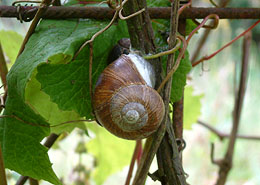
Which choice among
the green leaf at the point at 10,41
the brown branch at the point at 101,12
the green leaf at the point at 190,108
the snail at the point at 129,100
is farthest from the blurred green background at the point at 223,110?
the snail at the point at 129,100

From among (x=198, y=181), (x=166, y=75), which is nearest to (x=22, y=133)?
(x=166, y=75)

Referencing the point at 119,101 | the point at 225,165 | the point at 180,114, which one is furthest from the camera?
the point at 225,165

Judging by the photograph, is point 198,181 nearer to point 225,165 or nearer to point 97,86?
point 225,165

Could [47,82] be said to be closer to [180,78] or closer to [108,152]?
[180,78]

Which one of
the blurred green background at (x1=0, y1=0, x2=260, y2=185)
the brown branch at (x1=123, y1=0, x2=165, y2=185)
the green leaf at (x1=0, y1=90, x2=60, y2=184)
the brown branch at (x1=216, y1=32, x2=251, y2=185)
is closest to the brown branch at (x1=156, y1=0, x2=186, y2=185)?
the brown branch at (x1=123, y1=0, x2=165, y2=185)

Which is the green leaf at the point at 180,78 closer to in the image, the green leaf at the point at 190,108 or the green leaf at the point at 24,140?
the green leaf at the point at 24,140

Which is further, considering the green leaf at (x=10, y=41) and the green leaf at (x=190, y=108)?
the green leaf at (x=190, y=108)
